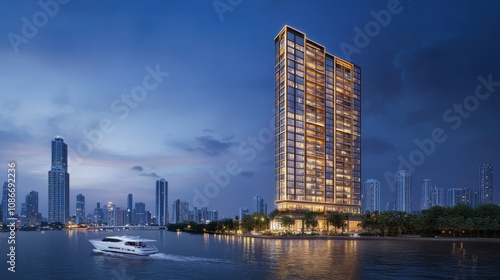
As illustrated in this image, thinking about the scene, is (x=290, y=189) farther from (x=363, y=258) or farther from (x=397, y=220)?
(x=363, y=258)

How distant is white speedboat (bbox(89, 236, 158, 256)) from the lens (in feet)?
244

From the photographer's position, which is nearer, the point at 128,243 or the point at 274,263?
the point at 274,263

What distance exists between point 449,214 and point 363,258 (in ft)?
295

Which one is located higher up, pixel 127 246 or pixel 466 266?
pixel 466 266

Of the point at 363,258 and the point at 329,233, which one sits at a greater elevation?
the point at 363,258

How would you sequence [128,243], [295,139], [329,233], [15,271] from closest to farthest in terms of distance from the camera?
[15,271]
[128,243]
[329,233]
[295,139]

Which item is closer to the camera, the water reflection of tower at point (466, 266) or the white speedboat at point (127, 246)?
the water reflection of tower at point (466, 266)

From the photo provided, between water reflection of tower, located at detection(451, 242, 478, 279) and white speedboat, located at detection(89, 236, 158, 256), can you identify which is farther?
white speedboat, located at detection(89, 236, 158, 256)

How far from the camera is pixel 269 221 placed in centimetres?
18438

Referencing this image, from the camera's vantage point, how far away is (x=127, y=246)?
76.5 metres

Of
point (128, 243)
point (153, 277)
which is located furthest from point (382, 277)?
point (128, 243)

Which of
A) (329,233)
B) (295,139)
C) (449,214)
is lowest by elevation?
(329,233)

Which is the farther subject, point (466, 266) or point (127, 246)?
point (127, 246)

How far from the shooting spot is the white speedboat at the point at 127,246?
2933 inches
